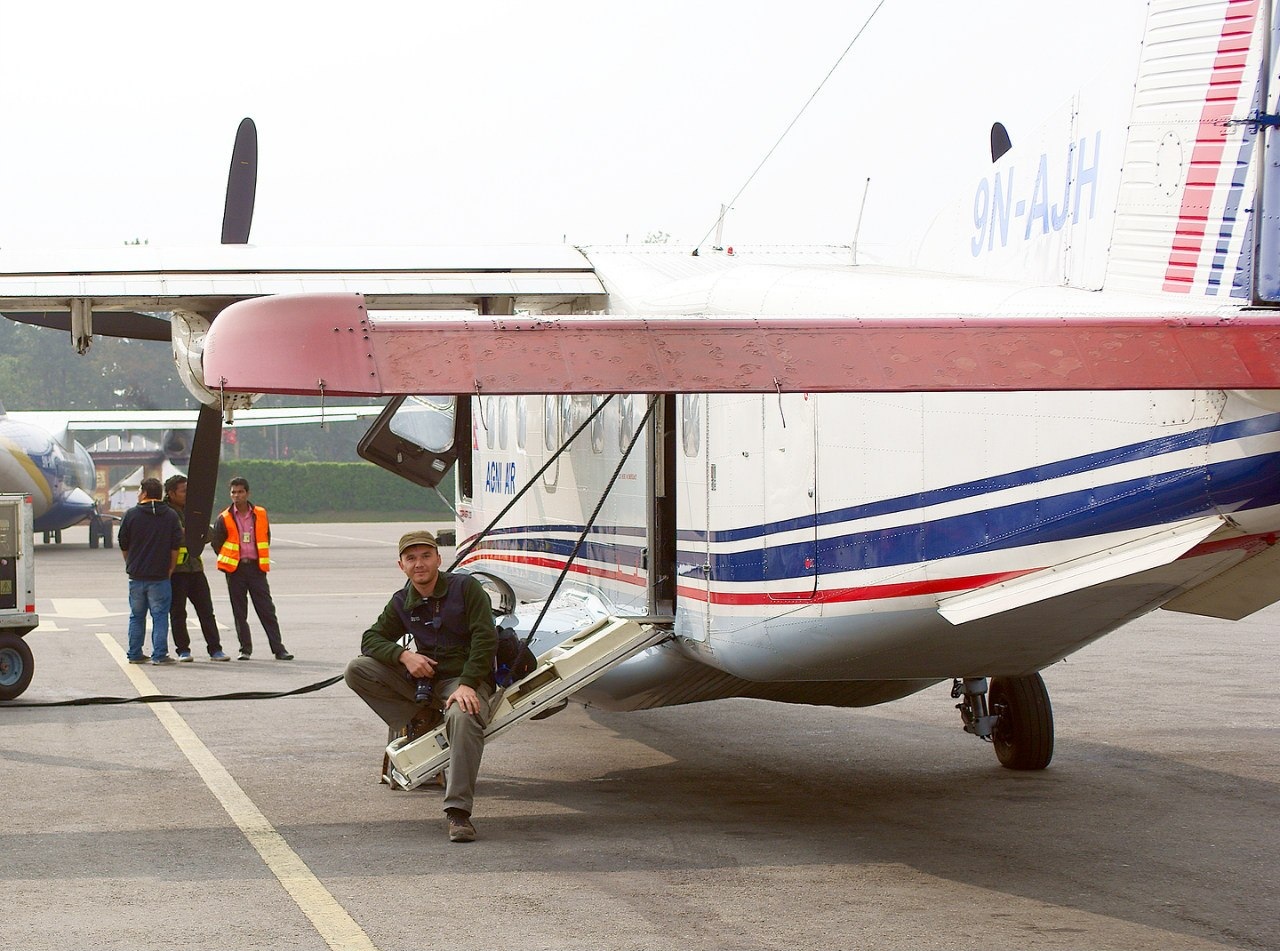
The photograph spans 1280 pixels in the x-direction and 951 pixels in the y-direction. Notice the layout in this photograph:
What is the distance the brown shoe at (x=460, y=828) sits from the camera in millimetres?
7886

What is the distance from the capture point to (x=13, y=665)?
13.0 meters

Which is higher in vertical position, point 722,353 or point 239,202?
point 722,353

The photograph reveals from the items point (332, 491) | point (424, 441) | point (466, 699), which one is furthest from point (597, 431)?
point (332, 491)

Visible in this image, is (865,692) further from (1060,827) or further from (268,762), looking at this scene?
(268,762)

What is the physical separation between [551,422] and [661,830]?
378 cm

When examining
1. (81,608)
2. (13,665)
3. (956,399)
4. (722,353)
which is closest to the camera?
(722,353)

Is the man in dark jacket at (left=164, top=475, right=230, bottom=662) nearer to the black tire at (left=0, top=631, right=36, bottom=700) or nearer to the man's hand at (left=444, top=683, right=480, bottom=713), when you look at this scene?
the black tire at (left=0, top=631, right=36, bottom=700)

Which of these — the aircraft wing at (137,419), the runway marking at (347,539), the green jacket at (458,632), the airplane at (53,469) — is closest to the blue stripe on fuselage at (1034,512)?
the green jacket at (458,632)

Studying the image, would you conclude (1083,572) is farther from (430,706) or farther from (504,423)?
(504,423)

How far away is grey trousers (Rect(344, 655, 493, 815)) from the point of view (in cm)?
806

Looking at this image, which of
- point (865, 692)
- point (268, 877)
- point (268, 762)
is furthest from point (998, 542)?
point (268, 762)

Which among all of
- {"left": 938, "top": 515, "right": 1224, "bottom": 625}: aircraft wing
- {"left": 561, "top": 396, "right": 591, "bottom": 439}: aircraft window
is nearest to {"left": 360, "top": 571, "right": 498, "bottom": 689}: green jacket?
{"left": 561, "top": 396, "right": 591, "bottom": 439}: aircraft window

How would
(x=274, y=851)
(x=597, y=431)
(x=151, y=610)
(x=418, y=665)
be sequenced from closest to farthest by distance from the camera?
(x=274, y=851)
(x=418, y=665)
(x=597, y=431)
(x=151, y=610)

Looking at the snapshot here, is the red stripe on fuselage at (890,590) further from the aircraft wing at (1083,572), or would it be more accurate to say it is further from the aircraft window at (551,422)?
the aircraft window at (551,422)
